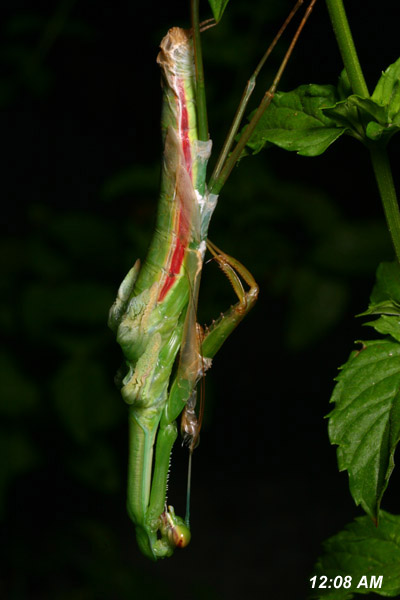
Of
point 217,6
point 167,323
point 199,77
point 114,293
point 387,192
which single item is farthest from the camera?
point 114,293

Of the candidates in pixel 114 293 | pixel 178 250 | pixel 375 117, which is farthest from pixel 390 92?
pixel 114 293

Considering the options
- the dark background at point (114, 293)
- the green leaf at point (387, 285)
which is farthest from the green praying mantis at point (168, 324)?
the dark background at point (114, 293)

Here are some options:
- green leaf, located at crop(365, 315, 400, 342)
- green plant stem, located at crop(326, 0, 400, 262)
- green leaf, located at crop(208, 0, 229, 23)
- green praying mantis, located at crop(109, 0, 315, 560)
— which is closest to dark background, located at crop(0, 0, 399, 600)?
green praying mantis, located at crop(109, 0, 315, 560)

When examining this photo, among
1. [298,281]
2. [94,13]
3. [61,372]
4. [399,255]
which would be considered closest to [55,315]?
[61,372]

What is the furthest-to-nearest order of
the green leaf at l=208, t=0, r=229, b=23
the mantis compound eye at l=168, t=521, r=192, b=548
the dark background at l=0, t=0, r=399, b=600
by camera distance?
the dark background at l=0, t=0, r=399, b=600 < the mantis compound eye at l=168, t=521, r=192, b=548 < the green leaf at l=208, t=0, r=229, b=23

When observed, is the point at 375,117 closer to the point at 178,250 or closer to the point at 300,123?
the point at 300,123

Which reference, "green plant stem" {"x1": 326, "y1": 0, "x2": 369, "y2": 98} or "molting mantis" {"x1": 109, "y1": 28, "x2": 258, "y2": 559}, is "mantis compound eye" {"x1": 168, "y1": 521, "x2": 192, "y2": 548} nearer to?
"molting mantis" {"x1": 109, "y1": 28, "x2": 258, "y2": 559}

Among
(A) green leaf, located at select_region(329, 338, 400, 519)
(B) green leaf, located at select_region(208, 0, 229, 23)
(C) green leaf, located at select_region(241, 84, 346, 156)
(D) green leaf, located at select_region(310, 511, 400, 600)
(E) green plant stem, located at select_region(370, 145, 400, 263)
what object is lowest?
(D) green leaf, located at select_region(310, 511, 400, 600)
